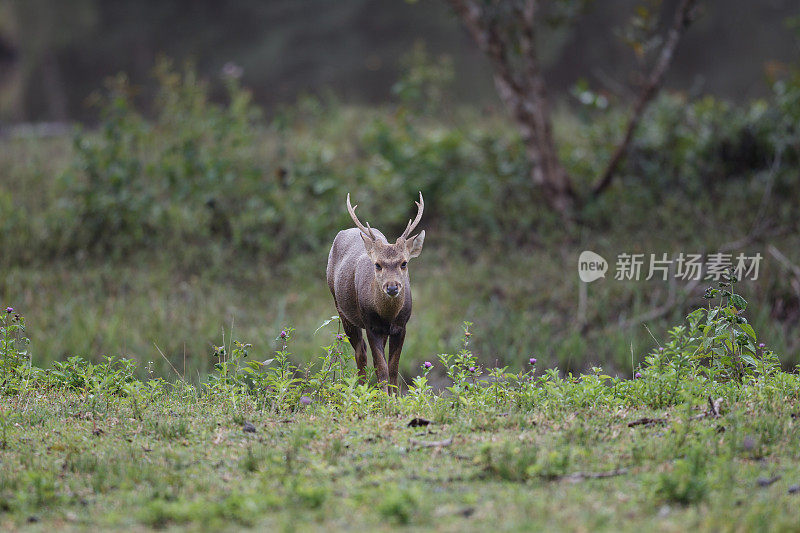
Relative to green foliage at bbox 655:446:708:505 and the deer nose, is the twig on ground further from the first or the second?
green foliage at bbox 655:446:708:505

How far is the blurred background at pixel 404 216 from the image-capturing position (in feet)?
27.1

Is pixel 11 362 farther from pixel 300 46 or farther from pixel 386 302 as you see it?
pixel 300 46

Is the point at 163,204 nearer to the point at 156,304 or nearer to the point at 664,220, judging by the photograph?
the point at 156,304

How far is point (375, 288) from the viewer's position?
4734mm

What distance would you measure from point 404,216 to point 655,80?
3.23m

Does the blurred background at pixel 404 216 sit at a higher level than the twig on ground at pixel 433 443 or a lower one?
higher

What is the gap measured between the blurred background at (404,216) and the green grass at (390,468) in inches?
69.2

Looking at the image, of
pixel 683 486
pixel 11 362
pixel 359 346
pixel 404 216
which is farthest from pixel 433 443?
pixel 404 216

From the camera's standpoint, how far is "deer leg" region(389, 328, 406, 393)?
16.4 feet

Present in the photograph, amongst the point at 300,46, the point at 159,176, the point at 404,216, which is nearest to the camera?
the point at 404,216

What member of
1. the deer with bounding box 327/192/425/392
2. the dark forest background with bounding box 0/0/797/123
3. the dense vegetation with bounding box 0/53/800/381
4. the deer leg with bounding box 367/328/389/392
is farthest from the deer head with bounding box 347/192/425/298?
the dark forest background with bounding box 0/0/797/123

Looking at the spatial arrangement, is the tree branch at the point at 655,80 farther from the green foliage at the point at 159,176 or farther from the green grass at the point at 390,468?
the green grass at the point at 390,468

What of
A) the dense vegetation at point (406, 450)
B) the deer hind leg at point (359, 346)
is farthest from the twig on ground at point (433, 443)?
the deer hind leg at point (359, 346)

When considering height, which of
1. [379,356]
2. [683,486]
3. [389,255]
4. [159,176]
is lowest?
[683,486]
